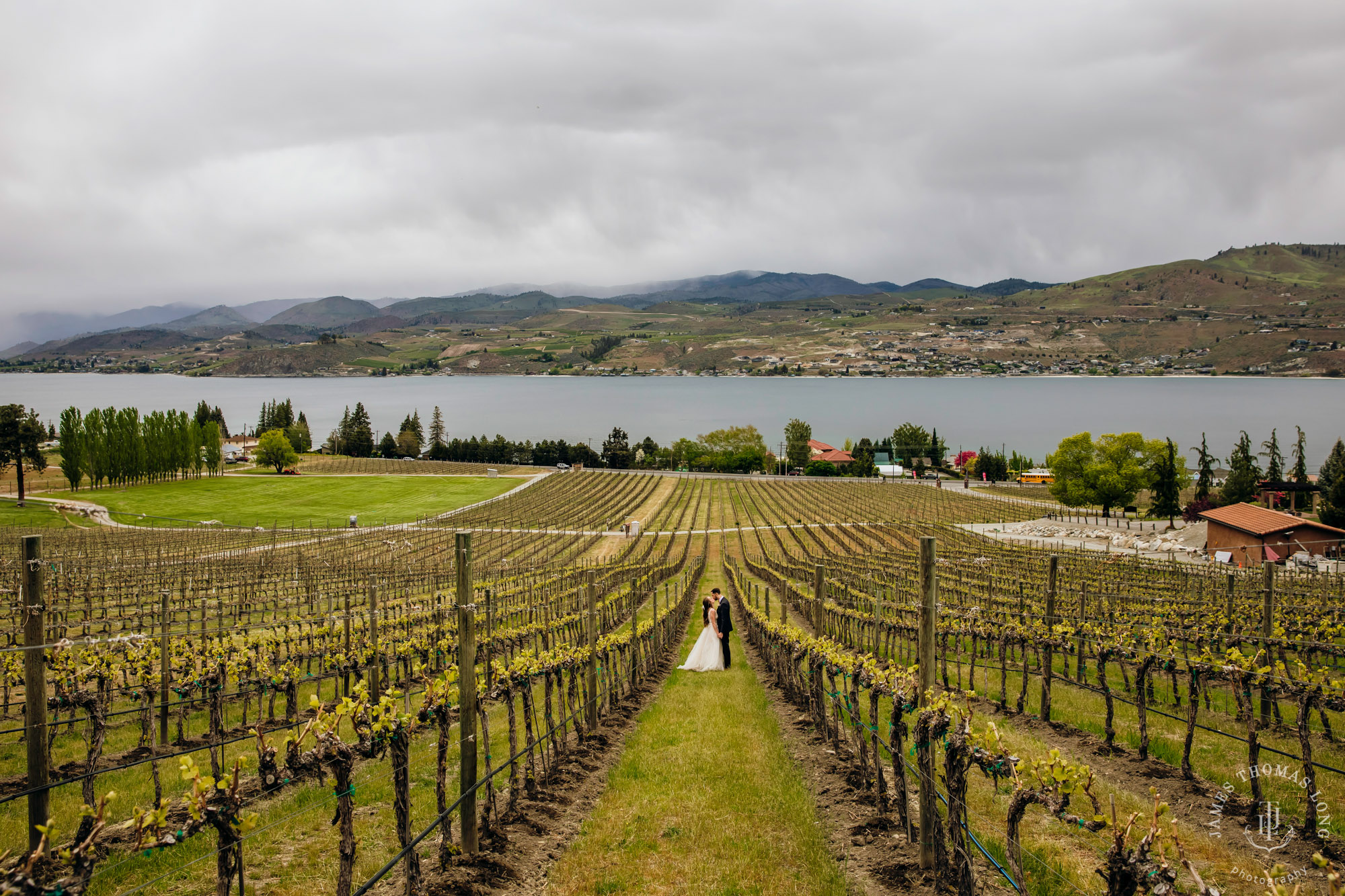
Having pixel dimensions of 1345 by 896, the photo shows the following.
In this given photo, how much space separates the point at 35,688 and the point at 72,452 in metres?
89.5

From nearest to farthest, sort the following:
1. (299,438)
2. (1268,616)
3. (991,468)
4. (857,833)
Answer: (857,833), (1268,616), (991,468), (299,438)

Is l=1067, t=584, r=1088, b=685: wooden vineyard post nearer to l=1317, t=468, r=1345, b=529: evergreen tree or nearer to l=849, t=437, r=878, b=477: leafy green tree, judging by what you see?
l=1317, t=468, r=1345, b=529: evergreen tree

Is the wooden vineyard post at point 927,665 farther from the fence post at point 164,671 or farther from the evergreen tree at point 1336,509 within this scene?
the evergreen tree at point 1336,509

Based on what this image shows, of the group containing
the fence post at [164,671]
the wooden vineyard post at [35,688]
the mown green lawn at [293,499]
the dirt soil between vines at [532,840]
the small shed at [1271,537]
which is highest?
the wooden vineyard post at [35,688]

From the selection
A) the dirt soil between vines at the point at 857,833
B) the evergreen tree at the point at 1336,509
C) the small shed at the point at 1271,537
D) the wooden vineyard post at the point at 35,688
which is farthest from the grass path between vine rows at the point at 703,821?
the evergreen tree at the point at 1336,509

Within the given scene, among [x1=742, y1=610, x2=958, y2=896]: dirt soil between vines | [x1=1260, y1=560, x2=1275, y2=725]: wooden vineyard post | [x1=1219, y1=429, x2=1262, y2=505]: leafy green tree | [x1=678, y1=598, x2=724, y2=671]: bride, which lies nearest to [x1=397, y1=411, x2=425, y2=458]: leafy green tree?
[x1=1219, y1=429, x2=1262, y2=505]: leafy green tree

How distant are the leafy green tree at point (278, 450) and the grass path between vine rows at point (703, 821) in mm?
102202

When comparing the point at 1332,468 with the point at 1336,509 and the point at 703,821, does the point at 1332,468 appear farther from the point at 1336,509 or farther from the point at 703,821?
the point at 703,821

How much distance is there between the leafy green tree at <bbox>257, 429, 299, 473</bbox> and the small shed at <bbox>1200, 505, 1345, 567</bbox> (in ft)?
340

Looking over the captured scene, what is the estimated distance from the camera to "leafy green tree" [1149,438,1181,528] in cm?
5575

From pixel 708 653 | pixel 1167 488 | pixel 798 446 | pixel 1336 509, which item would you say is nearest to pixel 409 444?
pixel 798 446

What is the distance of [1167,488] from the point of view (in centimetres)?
5653

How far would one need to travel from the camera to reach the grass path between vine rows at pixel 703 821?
6.82 meters

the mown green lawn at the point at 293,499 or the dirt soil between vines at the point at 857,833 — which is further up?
the dirt soil between vines at the point at 857,833
